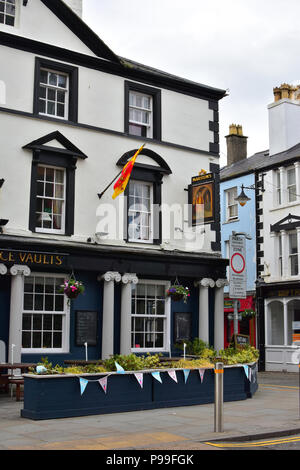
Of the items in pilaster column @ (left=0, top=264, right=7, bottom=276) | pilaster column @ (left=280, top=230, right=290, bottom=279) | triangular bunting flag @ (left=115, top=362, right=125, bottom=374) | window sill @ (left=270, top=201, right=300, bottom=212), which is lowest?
triangular bunting flag @ (left=115, top=362, right=125, bottom=374)

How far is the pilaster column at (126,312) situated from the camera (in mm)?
16203

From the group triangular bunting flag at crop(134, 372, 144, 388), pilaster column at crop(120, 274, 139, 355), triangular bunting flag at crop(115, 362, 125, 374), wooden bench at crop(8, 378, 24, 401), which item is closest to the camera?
triangular bunting flag at crop(115, 362, 125, 374)

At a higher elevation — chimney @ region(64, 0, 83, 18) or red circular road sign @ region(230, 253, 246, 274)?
chimney @ region(64, 0, 83, 18)

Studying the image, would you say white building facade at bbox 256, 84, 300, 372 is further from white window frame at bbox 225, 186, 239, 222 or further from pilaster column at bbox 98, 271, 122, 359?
pilaster column at bbox 98, 271, 122, 359

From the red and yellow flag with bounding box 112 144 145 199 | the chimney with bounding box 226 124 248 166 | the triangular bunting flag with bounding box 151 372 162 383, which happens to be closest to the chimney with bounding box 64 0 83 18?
the red and yellow flag with bounding box 112 144 145 199

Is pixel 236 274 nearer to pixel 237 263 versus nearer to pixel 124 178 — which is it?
pixel 237 263

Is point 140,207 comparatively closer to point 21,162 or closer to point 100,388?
point 21,162

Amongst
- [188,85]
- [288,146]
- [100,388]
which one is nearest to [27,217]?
[100,388]

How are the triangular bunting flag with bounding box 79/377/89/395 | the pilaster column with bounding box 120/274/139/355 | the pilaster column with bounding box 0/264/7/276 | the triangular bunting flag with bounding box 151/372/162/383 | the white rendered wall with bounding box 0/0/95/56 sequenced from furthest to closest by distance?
the pilaster column with bounding box 120/274/139/355 → the white rendered wall with bounding box 0/0/95/56 → the pilaster column with bounding box 0/264/7/276 → the triangular bunting flag with bounding box 151/372/162/383 → the triangular bunting flag with bounding box 79/377/89/395

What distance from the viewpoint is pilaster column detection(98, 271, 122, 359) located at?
1588 centimetres

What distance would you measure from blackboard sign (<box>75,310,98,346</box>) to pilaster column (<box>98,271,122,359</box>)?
254 mm

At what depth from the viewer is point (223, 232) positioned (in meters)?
32.2

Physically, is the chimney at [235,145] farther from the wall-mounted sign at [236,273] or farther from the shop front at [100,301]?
the wall-mounted sign at [236,273]

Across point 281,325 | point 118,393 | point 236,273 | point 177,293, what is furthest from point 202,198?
point 281,325
